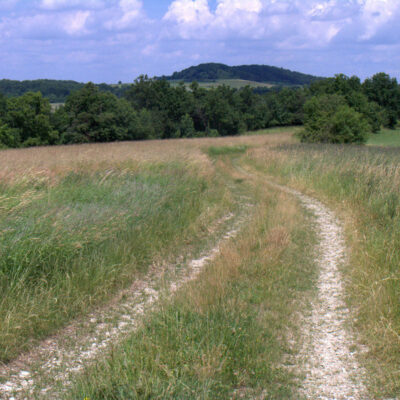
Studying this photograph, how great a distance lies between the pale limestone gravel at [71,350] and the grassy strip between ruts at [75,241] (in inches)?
7.3

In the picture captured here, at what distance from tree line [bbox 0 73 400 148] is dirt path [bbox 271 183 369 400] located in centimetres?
2607

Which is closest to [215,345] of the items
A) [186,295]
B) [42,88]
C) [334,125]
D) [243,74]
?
[186,295]

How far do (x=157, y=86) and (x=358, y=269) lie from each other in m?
71.6

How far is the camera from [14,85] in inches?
3238

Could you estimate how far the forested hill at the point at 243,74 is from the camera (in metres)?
173

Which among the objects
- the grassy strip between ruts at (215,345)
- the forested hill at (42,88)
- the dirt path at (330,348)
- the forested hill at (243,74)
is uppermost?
the forested hill at (243,74)

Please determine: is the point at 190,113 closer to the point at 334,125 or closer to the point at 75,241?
the point at 334,125

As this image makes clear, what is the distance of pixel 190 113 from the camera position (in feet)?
237

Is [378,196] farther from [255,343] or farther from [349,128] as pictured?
[349,128]

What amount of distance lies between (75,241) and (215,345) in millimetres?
2912

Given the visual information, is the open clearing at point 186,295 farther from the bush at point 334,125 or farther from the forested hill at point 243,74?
the forested hill at point 243,74

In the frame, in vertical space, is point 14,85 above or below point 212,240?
above

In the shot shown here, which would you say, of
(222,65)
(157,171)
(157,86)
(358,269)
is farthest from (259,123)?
(222,65)

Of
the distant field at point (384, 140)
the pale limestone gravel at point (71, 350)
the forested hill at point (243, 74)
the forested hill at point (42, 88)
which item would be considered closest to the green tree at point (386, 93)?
the distant field at point (384, 140)
